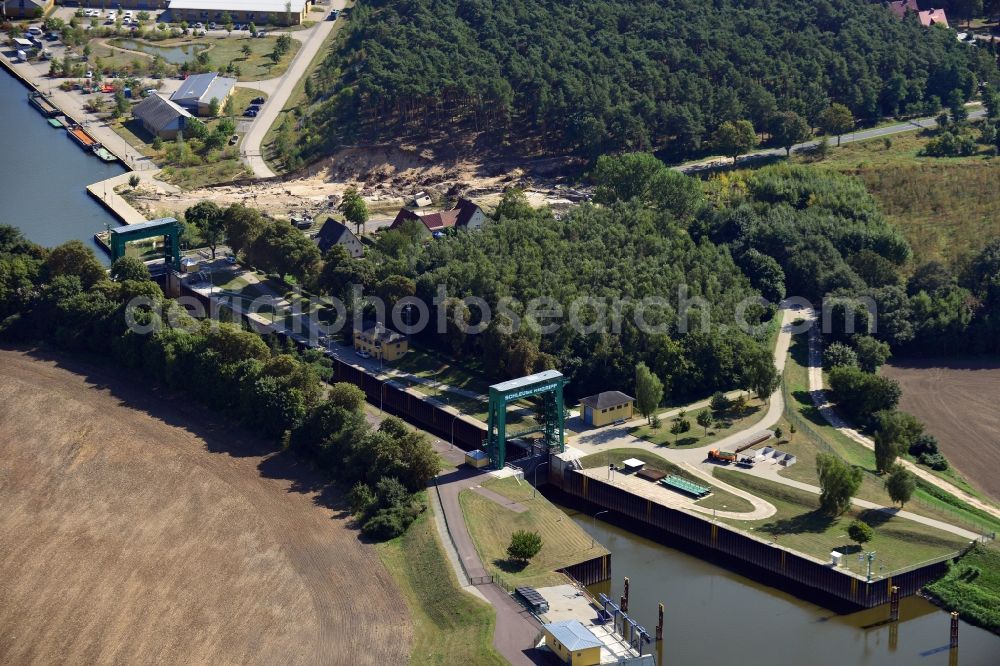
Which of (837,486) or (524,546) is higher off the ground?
(837,486)

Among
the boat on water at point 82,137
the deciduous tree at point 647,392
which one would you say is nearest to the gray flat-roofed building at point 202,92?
the boat on water at point 82,137

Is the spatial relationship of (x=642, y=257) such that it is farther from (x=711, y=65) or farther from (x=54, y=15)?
(x=54, y=15)

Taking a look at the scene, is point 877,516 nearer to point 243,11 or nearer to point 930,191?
point 930,191

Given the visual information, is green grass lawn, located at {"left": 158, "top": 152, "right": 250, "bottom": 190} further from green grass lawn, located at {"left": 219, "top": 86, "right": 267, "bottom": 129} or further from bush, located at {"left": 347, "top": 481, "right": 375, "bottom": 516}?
bush, located at {"left": 347, "top": 481, "right": 375, "bottom": 516}

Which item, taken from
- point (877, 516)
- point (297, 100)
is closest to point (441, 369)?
point (877, 516)

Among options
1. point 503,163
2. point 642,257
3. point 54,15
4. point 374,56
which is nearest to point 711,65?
point 503,163

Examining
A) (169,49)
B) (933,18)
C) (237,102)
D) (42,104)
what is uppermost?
(933,18)

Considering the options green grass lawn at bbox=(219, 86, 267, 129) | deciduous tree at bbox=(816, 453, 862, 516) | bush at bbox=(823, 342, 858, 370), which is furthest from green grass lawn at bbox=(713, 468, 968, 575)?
green grass lawn at bbox=(219, 86, 267, 129)
